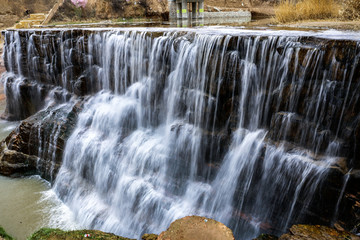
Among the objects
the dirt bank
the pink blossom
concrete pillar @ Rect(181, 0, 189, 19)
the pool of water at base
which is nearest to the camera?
the pool of water at base

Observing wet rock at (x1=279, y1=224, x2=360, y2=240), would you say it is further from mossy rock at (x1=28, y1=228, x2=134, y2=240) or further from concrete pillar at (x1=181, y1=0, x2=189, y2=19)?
concrete pillar at (x1=181, y1=0, x2=189, y2=19)

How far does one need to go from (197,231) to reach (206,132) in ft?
10.7

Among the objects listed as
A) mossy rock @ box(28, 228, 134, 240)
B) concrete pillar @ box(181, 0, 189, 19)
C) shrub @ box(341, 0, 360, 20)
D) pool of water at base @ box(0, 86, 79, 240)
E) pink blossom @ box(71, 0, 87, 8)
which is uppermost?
pink blossom @ box(71, 0, 87, 8)

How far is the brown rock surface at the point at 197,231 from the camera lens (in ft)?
11.3

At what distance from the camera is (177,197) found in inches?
259

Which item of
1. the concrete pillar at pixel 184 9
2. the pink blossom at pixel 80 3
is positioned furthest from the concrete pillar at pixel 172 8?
the pink blossom at pixel 80 3

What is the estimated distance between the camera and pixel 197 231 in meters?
3.51

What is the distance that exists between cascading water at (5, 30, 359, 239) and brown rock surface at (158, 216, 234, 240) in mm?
2192

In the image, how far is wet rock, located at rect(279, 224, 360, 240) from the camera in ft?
11.9

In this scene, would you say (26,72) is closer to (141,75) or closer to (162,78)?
(141,75)

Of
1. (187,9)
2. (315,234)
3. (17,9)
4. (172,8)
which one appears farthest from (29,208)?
(17,9)

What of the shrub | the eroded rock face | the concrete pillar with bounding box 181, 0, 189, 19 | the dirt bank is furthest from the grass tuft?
the dirt bank

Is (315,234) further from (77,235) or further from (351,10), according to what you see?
(351,10)

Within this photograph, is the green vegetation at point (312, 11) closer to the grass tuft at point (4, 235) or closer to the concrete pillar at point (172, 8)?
the concrete pillar at point (172, 8)
